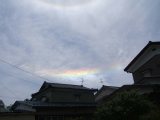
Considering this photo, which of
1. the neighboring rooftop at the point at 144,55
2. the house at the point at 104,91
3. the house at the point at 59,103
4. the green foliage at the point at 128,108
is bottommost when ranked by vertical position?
the green foliage at the point at 128,108

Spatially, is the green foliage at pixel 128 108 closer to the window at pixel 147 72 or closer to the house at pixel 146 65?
the house at pixel 146 65

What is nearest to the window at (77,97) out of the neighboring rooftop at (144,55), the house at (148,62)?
the neighboring rooftop at (144,55)

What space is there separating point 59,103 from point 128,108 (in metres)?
17.3

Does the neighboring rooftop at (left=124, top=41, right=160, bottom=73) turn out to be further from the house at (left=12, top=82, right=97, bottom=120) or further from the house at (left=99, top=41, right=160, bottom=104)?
the house at (left=12, top=82, right=97, bottom=120)

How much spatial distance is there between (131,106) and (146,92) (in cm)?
439

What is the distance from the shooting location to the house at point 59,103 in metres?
26.9

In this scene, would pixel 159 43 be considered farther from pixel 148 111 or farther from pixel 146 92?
pixel 148 111

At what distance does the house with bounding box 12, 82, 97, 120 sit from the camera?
26.9 m

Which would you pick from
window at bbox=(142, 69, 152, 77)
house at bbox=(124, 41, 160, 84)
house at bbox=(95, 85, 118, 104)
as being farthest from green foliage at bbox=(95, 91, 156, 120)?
house at bbox=(95, 85, 118, 104)

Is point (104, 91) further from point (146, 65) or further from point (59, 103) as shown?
point (146, 65)

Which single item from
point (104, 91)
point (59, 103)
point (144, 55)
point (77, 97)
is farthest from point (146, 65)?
point (104, 91)

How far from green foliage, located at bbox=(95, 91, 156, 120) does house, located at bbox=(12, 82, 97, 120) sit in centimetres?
1226

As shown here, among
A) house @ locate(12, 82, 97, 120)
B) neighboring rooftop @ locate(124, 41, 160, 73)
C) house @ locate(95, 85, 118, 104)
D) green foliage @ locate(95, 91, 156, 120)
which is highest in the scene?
neighboring rooftop @ locate(124, 41, 160, 73)

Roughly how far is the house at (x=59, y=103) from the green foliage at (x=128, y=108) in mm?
12264
